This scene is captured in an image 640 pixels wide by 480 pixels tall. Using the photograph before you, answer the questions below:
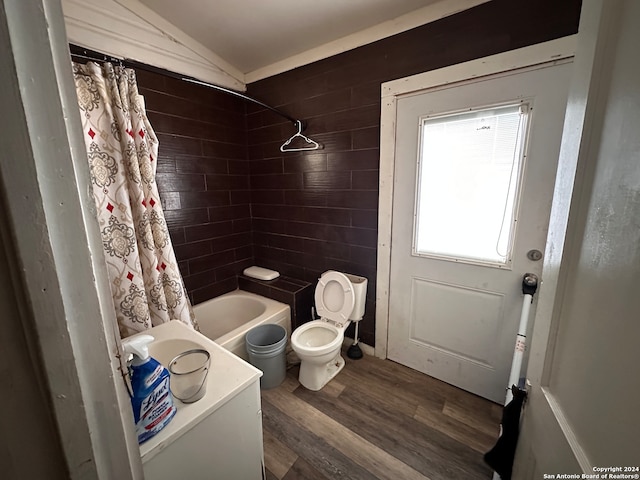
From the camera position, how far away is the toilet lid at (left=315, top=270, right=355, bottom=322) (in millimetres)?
1941

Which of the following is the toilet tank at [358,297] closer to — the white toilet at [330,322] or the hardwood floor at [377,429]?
the white toilet at [330,322]

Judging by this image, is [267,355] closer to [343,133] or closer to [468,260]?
[468,260]

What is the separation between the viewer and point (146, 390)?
79 centimetres

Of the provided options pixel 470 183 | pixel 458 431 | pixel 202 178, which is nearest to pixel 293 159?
pixel 202 178

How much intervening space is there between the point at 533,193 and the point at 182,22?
8.22 feet

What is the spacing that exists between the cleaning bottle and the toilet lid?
130cm

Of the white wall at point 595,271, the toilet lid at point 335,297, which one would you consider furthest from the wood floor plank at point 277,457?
the white wall at point 595,271

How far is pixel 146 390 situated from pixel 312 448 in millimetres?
1050

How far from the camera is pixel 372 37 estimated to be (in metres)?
1.74

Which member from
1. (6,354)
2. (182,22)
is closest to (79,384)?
(6,354)

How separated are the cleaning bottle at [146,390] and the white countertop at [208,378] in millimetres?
44

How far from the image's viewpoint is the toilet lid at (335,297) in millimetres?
1941

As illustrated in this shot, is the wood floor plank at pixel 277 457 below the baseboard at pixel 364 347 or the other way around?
below

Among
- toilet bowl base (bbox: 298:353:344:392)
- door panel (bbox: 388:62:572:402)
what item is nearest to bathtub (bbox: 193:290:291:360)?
toilet bowl base (bbox: 298:353:344:392)
